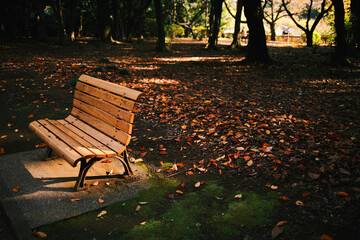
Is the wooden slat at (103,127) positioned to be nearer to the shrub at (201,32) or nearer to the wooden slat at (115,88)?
the wooden slat at (115,88)

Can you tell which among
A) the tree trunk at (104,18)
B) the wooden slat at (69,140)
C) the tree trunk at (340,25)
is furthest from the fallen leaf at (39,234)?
the tree trunk at (104,18)

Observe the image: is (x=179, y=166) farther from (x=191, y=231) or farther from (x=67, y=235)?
(x=67, y=235)

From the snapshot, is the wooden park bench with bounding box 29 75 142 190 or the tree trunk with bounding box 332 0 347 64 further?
the tree trunk with bounding box 332 0 347 64

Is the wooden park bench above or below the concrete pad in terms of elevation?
above

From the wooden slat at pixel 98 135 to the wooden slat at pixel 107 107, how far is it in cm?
32

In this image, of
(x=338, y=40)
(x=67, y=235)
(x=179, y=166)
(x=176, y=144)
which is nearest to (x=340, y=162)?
A: (x=179, y=166)

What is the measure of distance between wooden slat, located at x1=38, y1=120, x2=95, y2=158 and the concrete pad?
507mm

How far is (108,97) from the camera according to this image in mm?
3656

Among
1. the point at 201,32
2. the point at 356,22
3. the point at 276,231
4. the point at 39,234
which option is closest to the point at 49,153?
the point at 39,234

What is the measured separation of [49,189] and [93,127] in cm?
101

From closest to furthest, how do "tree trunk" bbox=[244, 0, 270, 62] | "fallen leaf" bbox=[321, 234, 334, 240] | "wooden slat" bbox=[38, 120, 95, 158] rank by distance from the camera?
"fallen leaf" bbox=[321, 234, 334, 240], "wooden slat" bbox=[38, 120, 95, 158], "tree trunk" bbox=[244, 0, 270, 62]

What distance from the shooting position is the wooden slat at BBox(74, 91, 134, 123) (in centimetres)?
332

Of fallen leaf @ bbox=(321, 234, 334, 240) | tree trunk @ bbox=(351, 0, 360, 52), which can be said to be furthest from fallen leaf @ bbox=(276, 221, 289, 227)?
tree trunk @ bbox=(351, 0, 360, 52)

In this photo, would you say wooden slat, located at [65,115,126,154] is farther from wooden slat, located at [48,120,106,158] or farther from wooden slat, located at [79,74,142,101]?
wooden slat, located at [79,74,142,101]
